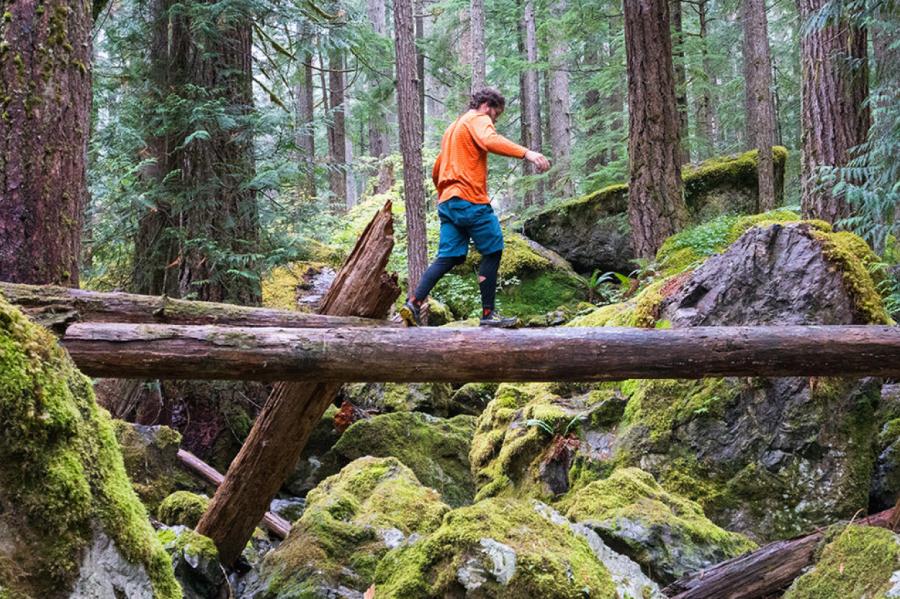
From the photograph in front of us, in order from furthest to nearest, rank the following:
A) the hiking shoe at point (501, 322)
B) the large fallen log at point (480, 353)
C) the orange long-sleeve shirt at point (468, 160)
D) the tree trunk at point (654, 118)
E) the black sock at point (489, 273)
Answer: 1. the tree trunk at point (654, 118)
2. the black sock at point (489, 273)
3. the orange long-sleeve shirt at point (468, 160)
4. the hiking shoe at point (501, 322)
5. the large fallen log at point (480, 353)

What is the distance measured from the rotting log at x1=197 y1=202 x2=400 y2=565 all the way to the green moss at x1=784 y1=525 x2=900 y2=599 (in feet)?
9.01

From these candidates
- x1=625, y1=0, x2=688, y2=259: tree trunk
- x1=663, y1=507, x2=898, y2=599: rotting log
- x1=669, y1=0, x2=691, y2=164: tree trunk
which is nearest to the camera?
x1=663, y1=507, x2=898, y2=599: rotting log

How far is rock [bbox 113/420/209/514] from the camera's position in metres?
6.48

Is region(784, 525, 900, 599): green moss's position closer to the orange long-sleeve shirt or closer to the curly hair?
the orange long-sleeve shirt

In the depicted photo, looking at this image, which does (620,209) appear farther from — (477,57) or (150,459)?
(150,459)

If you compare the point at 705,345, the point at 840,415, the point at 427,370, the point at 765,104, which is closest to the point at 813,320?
the point at 840,415

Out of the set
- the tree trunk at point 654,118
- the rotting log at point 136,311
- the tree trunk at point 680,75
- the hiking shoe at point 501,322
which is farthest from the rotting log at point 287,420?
the tree trunk at point 680,75

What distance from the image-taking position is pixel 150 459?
6746 mm

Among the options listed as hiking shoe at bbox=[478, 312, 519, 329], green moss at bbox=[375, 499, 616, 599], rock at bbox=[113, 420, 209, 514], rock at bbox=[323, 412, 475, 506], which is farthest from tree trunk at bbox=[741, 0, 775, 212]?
green moss at bbox=[375, 499, 616, 599]

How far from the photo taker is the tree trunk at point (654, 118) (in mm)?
10758

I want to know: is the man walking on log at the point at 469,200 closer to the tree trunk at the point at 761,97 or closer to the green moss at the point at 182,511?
the green moss at the point at 182,511

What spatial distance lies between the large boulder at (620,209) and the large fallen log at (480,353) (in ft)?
31.4

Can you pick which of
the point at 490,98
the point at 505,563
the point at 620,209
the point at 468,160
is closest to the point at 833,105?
the point at 490,98

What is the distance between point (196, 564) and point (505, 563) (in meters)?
2.22
